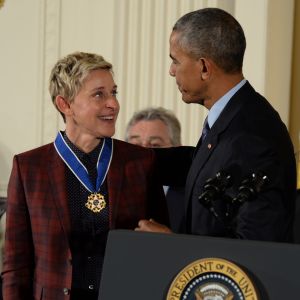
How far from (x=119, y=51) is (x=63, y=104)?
2.66 m

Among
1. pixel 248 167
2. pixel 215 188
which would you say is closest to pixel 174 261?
pixel 215 188

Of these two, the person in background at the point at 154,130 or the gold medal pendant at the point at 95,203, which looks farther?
the person in background at the point at 154,130

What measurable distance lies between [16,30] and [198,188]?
367cm

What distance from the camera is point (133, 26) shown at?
5262mm

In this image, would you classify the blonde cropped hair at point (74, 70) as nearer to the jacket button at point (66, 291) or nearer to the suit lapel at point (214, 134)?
the suit lapel at point (214, 134)

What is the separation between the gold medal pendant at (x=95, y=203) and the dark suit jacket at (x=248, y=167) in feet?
0.78

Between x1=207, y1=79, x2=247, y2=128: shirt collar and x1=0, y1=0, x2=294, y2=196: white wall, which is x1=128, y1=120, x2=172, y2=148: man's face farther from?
x1=207, y1=79, x2=247, y2=128: shirt collar

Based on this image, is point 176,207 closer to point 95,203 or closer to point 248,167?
point 95,203

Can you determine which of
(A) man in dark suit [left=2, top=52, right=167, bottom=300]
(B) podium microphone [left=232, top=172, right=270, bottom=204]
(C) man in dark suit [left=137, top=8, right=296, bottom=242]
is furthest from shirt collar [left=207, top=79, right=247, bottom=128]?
(B) podium microphone [left=232, top=172, right=270, bottom=204]

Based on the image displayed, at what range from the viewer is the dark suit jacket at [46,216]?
8.33ft

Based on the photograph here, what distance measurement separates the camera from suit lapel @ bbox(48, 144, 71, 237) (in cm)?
254

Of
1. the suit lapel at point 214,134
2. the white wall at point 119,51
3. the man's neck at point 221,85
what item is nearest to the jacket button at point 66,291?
the suit lapel at point 214,134

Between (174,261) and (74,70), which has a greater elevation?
(74,70)

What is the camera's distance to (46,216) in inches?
101
